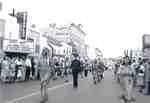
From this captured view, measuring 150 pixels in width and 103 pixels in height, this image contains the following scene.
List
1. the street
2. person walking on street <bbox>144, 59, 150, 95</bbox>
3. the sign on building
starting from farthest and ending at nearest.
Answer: the sign on building
person walking on street <bbox>144, 59, 150, 95</bbox>
the street

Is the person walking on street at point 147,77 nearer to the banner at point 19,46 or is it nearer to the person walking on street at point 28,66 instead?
the person walking on street at point 28,66

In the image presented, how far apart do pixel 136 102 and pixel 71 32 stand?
322 ft

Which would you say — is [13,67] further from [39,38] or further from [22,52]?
[39,38]

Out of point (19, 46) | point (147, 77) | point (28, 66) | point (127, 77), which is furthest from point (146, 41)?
point (19, 46)

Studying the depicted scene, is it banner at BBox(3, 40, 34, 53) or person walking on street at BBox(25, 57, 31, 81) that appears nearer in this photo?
person walking on street at BBox(25, 57, 31, 81)

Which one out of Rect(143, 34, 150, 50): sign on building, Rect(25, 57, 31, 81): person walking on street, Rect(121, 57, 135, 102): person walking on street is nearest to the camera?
Rect(121, 57, 135, 102): person walking on street

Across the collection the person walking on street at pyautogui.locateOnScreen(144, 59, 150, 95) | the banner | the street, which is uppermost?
the banner

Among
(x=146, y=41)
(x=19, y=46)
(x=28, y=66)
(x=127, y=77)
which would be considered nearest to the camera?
(x=127, y=77)

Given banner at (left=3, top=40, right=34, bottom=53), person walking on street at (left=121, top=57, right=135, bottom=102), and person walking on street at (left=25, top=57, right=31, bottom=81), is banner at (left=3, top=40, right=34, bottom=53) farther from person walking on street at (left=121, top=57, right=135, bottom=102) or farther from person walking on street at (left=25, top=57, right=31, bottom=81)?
person walking on street at (left=121, top=57, right=135, bottom=102)

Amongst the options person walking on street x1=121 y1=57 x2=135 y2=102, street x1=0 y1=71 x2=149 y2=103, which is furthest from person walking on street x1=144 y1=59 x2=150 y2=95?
person walking on street x1=121 y1=57 x2=135 y2=102

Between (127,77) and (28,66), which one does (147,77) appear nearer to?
(127,77)

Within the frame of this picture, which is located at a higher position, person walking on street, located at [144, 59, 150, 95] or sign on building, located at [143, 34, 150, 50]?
sign on building, located at [143, 34, 150, 50]

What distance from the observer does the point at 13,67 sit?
2059 centimetres

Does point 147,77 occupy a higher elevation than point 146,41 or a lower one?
lower
